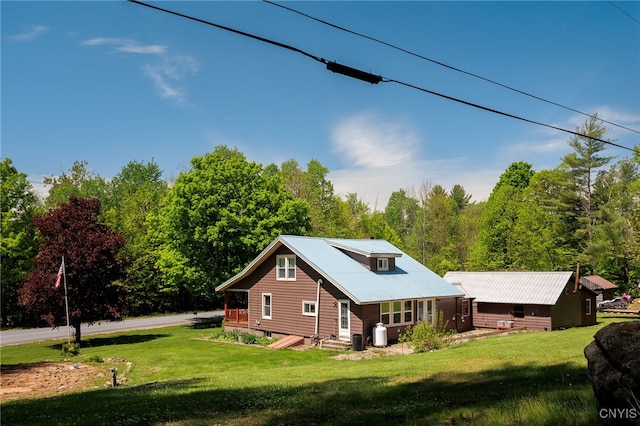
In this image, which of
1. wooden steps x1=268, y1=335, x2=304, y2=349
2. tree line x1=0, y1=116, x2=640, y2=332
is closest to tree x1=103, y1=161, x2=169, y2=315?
tree line x1=0, y1=116, x2=640, y2=332

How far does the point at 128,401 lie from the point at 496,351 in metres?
13.5

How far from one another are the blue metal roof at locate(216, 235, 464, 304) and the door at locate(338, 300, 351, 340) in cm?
126

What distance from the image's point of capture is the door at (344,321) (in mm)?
28594

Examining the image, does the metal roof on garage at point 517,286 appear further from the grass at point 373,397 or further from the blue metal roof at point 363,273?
the grass at point 373,397

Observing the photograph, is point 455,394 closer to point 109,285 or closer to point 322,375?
point 322,375

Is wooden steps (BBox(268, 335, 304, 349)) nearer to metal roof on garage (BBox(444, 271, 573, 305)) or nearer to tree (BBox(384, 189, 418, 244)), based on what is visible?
metal roof on garage (BBox(444, 271, 573, 305))

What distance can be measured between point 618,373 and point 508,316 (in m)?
31.8

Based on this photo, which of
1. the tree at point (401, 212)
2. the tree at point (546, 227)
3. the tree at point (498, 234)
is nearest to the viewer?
the tree at point (546, 227)

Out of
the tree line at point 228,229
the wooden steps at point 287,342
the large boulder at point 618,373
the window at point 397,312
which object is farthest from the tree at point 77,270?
the large boulder at point 618,373

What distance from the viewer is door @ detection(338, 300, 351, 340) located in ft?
93.8

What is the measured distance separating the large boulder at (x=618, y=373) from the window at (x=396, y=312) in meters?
23.2

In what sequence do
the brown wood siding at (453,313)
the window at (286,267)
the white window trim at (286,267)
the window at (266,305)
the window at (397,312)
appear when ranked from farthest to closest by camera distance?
the brown wood siding at (453,313) → the window at (266,305) → the window at (286,267) → the white window trim at (286,267) → the window at (397,312)

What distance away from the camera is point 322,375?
16.3 meters

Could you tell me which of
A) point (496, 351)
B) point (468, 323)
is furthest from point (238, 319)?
point (496, 351)
